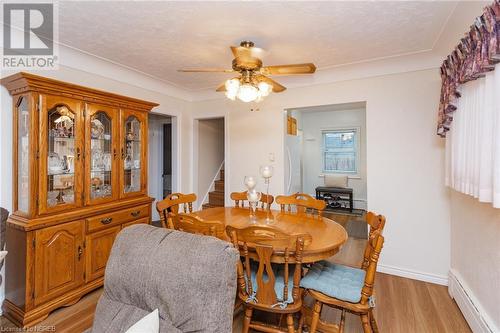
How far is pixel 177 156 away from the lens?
4.24 metres

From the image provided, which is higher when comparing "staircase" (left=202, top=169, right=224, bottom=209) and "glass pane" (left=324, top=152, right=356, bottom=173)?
"glass pane" (left=324, top=152, right=356, bottom=173)

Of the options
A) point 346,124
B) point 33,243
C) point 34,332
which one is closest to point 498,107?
point 33,243

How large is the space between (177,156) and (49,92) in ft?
7.19

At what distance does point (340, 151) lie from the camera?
6633 millimetres

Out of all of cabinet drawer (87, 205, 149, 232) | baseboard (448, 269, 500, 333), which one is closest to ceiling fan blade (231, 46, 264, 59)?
cabinet drawer (87, 205, 149, 232)

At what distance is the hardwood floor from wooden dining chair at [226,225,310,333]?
477 mm

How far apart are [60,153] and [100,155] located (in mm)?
374

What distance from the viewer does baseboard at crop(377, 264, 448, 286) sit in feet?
8.96

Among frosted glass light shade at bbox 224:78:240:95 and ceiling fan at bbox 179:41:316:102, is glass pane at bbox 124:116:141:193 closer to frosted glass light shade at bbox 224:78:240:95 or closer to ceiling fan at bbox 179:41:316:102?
ceiling fan at bbox 179:41:316:102

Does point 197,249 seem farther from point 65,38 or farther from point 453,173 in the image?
point 65,38

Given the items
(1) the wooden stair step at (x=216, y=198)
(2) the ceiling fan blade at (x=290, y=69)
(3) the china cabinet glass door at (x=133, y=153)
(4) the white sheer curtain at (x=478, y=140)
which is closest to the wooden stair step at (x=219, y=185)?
(1) the wooden stair step at (x=216, y=198)

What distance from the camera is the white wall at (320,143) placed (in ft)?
20.8

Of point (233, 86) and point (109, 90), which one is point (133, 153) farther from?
point (233, 86)

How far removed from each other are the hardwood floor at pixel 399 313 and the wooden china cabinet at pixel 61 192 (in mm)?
128
